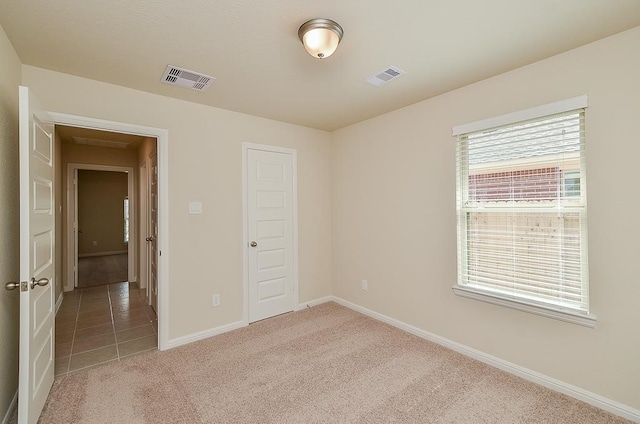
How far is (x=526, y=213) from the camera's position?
231 cm

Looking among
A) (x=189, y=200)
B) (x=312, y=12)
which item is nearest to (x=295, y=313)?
(x=189, y=200)

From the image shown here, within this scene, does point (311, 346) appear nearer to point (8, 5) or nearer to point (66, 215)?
point (8, 5)

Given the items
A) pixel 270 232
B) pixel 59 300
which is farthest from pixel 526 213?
pixel 59 300

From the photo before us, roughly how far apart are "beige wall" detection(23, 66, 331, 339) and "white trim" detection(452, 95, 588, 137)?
218 cm

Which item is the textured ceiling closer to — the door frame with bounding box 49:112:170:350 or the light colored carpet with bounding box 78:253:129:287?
the door frame with bounding box 49:112:170:350

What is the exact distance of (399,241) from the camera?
130 inches

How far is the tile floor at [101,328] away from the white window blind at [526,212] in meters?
3.35

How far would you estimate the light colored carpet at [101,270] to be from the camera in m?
5.46

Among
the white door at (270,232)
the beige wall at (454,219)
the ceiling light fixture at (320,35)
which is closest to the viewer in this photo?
the ceiling light fixture at (320,35)

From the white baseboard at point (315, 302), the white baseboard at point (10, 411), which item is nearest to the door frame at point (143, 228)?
the white baseboard at point (315, 302)

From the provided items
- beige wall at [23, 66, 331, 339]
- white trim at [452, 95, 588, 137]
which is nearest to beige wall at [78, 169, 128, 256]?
beige wall at [23, 66, 331, 339]

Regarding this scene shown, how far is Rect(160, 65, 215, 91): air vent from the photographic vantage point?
2354 mm

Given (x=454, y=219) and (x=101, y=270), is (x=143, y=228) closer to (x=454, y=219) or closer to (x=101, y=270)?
(x=101, y=270)

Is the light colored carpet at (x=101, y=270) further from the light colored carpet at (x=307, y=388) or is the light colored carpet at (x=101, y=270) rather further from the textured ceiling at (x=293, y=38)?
the textured ceiling at (x=293, y=38)
